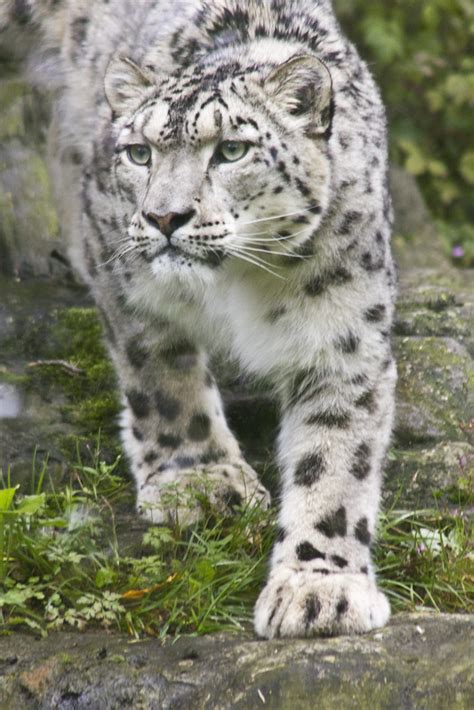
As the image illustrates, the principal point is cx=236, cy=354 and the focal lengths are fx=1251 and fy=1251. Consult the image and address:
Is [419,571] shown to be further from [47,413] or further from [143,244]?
[47,413]

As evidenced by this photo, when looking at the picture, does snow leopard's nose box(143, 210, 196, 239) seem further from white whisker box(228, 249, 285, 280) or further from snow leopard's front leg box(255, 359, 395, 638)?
snow leopard's front leg box(255, 359, 395, 638)

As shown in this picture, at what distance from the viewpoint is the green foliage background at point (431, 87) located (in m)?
10.4

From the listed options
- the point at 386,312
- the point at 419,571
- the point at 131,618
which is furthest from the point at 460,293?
the point at 131,618

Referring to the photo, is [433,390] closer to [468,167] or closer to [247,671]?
[247,671]

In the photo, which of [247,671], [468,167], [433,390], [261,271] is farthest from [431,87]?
[247,671]

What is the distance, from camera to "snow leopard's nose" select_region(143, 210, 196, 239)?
414cm

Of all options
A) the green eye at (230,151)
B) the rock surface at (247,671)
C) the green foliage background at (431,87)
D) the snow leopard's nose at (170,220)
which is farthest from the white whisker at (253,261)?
the green foliage background at (431,87)

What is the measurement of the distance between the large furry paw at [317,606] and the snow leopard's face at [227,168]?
1111mm

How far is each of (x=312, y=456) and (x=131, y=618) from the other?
0.97 metres

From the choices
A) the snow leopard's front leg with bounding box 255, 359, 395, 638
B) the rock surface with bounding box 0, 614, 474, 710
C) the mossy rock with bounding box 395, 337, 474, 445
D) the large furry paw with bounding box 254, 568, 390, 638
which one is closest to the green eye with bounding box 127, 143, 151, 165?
the snow leopard's front leg with bounding box 255, 359, 395, 638

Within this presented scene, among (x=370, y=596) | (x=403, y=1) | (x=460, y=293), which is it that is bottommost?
(x=370, y=596)

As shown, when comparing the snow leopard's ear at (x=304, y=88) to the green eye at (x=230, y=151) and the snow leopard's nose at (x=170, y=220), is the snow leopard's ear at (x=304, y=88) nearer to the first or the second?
the green eye at (x=230, y=151)

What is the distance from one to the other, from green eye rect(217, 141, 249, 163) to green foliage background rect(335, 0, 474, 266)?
6315 mm

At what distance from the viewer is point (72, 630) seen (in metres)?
4.13
